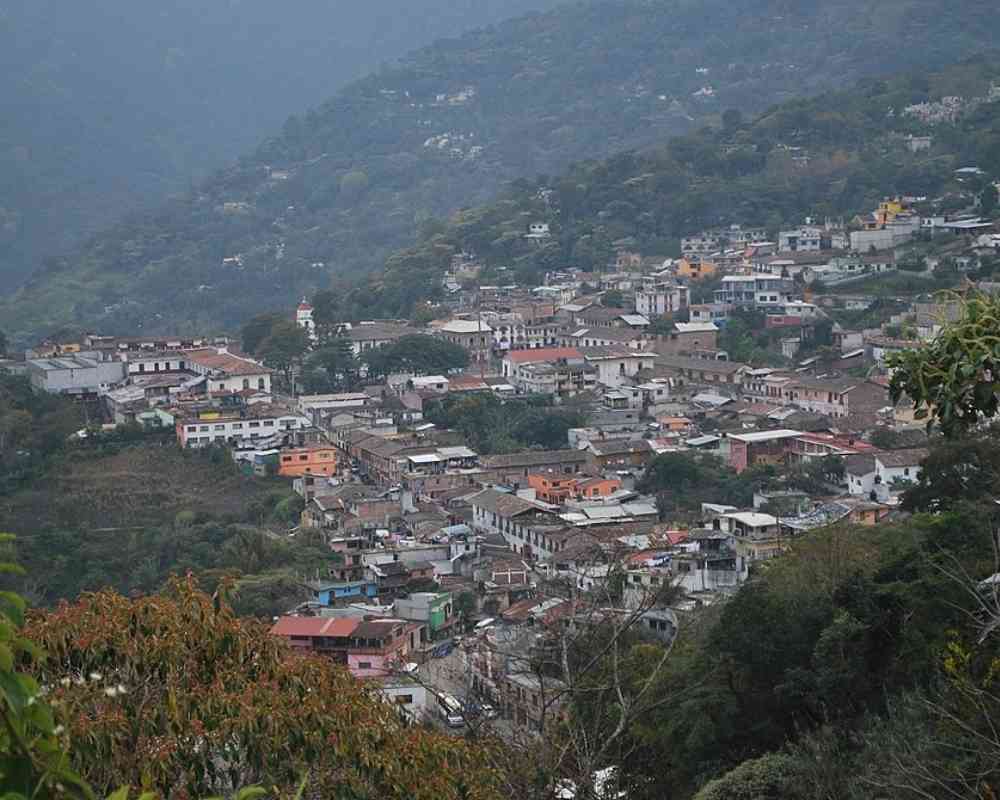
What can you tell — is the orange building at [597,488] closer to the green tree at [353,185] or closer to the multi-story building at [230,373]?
the multi-story building at [230,373]

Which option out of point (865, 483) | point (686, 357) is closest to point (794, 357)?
point (686, 357)

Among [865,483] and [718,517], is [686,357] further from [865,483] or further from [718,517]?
[718,517]

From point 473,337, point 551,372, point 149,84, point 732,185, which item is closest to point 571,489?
point 551,372

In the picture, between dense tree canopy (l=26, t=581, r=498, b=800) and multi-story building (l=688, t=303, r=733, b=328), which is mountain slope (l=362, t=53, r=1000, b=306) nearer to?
multi-story building (l=688, t=303, r=733, b=328)

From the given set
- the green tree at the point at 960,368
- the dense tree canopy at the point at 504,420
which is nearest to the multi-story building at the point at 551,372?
the dense tree canopy at the point at 504,420

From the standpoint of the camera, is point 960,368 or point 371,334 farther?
point 371,334

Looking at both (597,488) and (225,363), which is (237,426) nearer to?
(225,363)
